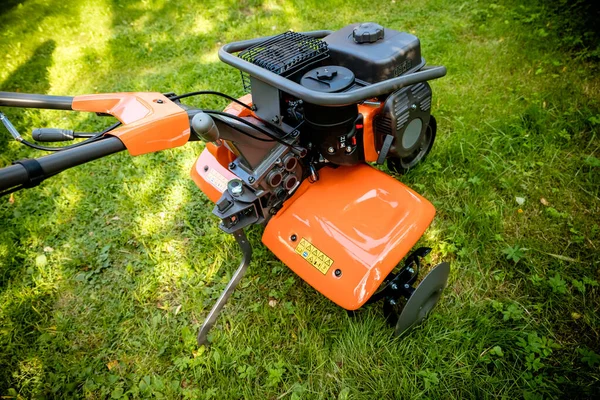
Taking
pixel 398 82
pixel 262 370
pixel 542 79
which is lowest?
pixel 262 370

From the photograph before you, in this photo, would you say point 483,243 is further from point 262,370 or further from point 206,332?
point 206,332

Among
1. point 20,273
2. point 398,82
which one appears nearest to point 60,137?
point 398,82

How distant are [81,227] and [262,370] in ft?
6.39

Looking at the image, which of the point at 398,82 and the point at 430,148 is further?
the point at 430,148

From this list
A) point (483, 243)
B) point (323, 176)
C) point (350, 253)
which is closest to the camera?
point (350, 253)

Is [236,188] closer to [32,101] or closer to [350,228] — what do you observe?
[350,228]

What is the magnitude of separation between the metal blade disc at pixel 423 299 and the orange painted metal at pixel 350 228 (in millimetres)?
180

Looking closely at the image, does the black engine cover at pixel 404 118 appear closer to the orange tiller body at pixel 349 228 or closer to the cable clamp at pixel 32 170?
the orange tiller body at pixel 349 228

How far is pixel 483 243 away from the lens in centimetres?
260

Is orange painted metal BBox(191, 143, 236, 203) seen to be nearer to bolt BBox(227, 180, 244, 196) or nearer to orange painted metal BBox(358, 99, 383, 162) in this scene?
bolt BBox(227, 180, 244, 196)

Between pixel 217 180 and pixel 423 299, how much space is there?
146 centimetres

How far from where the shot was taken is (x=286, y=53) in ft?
6.57

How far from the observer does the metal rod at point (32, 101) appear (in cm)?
181

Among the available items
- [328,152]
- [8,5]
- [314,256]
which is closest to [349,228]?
[314,256]
